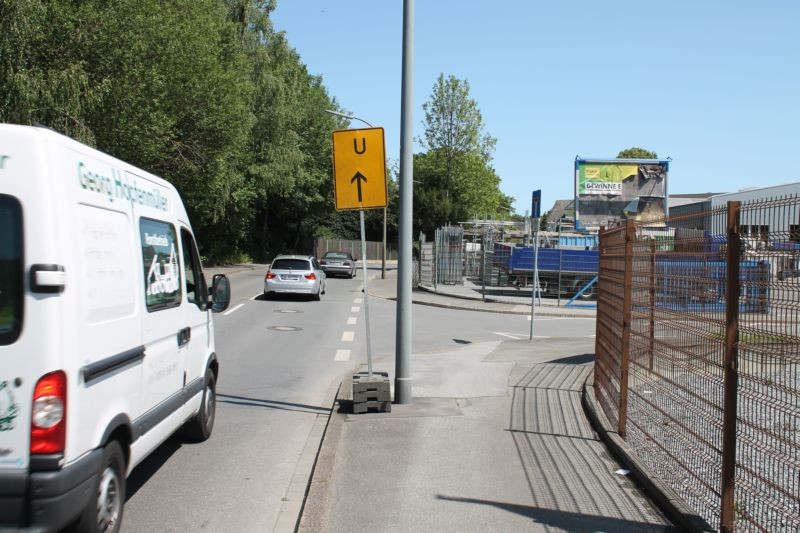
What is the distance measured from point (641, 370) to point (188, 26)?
83.5 ft

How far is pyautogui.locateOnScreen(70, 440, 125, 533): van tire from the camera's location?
3.78 metres

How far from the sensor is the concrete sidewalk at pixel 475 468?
465 centimetres

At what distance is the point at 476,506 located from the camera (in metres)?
4.88

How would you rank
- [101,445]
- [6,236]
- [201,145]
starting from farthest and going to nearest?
[201,145]
[101,445]
[6,236]

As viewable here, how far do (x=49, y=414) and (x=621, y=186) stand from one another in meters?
31.3

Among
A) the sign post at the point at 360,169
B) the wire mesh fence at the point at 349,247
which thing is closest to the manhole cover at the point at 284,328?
the sign post at the point at 360,169

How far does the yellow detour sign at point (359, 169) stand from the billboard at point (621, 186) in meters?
25.2

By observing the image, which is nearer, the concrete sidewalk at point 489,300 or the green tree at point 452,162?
the concrete sidewalk at point 489,300

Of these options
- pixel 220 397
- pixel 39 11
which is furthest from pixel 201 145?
pixel 220 397

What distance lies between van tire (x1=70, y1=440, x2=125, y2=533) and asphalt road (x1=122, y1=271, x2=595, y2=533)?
0.52 meters

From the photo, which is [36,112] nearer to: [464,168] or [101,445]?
[101,445]

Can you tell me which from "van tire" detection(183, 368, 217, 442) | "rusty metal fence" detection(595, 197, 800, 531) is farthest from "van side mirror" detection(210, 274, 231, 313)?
"rusty metal fence" detection(595, 197, 800, 531)

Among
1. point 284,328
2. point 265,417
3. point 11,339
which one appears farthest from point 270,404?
point 284,328

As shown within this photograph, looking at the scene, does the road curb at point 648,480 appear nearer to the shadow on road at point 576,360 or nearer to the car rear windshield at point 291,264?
the shadow on road at point 576,360
